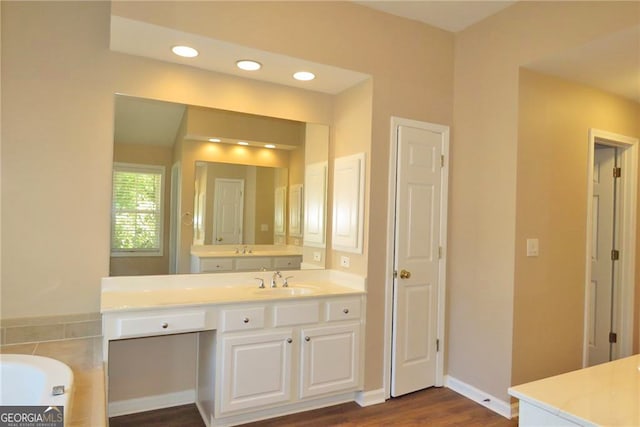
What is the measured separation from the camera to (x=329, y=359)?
9.32 ft

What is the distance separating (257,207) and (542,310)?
91.0 inches

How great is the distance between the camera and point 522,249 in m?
2.87

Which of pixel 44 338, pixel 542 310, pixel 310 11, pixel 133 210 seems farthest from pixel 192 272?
pixel 542 310

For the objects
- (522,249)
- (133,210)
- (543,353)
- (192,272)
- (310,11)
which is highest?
(310,11)

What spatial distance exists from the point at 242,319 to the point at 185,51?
5.83 ft

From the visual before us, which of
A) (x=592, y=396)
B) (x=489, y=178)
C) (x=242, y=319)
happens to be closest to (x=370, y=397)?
(x=242, y=319)

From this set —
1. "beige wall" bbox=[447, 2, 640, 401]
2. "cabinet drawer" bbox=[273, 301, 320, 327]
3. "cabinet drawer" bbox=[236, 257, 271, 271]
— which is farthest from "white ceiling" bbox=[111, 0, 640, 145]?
"cabinet drawer" bbox=[273, 301, 320, 327]

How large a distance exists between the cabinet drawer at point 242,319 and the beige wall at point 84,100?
2.82 feet

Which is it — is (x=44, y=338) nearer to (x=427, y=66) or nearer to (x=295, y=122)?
(x=295, y=122)

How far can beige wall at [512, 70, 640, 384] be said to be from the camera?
2885 millimetres

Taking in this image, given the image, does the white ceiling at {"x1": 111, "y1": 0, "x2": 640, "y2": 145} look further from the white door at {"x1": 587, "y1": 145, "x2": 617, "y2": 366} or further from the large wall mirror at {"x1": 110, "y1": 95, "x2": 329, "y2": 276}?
the white door at {"x1": 587, "y1": 145, "x2": 617, "y2": 366}

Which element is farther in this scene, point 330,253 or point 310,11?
point 330,253

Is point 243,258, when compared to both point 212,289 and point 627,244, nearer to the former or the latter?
point 212,289

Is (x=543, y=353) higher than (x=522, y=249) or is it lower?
lower
